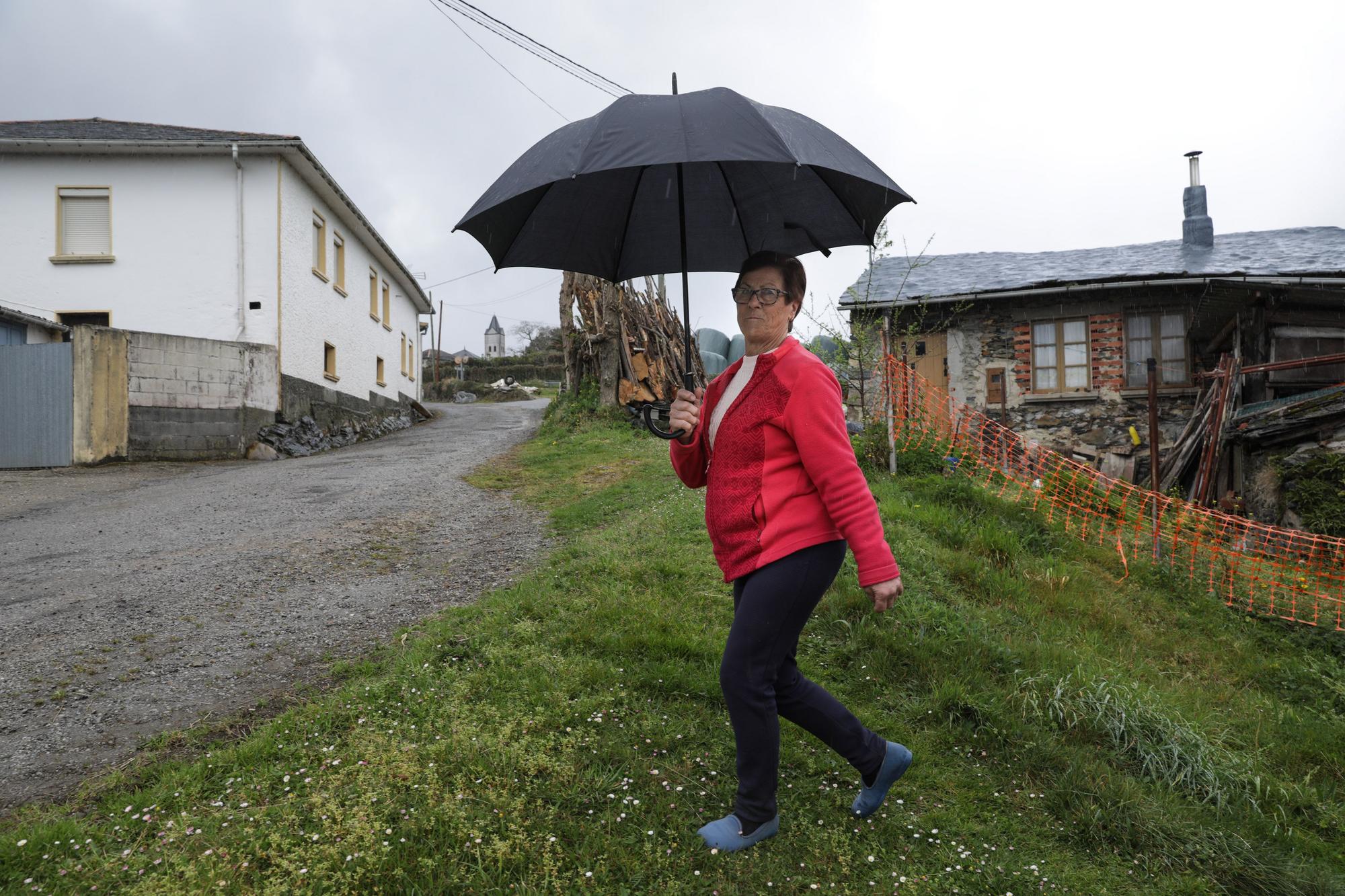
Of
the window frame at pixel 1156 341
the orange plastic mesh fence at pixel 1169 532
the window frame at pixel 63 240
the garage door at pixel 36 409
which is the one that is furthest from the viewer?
the window frame at pixel 63 240

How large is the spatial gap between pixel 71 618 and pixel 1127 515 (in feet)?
29.7

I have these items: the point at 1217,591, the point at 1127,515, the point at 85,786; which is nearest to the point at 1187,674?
the point at 1217,591

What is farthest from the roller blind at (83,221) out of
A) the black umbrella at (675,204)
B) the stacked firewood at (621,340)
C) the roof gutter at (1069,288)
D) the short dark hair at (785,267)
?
the short dark hair at (785,267)

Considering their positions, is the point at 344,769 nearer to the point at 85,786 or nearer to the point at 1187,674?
the point at 85,786

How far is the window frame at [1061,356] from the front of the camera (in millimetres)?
14812

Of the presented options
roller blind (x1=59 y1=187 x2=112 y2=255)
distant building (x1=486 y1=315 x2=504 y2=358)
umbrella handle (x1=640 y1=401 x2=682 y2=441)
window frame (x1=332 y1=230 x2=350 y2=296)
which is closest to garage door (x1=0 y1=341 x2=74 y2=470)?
roller blind (x1=59 y1=187 x2=112 y2=255)

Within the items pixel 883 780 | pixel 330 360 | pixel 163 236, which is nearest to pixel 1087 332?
pixel 883 780

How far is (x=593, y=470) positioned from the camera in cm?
1004

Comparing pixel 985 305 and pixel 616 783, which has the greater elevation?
pixel 985 305

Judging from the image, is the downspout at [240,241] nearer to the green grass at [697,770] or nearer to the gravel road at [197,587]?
the gravel road at [197,587]

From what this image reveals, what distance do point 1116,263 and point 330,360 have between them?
16.8m

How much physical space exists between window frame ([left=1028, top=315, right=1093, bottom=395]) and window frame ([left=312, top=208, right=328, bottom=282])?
48.0ft

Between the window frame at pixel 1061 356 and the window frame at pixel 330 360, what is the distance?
48.1ft

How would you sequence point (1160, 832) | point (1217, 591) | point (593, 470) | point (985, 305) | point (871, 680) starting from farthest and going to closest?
point (985, 305), point (593, 470), point (1217, 591), point (871, 680), point (1160, 832)
